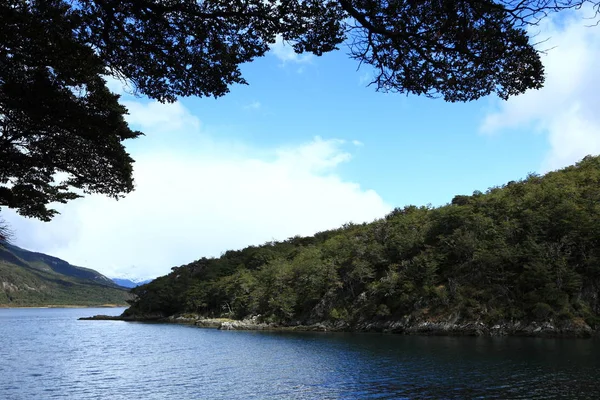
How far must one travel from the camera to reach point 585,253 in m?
63.9

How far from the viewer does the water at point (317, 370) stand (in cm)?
2734

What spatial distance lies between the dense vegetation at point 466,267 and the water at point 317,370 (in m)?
11.8

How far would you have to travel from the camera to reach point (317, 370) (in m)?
36.4

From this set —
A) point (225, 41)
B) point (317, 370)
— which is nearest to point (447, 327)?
point (317, 370)

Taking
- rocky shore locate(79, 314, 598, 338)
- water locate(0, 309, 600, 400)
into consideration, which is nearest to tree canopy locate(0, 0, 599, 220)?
water locate(0, 309, 600, 400)

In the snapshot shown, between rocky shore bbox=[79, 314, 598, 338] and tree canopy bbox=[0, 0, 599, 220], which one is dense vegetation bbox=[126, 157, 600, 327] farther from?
tree canopy bbox=[0, 0, 599, 220]

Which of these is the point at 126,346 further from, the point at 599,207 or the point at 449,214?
the point at 599,207

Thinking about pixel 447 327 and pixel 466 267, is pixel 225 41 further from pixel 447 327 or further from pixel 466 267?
pixel 466 267

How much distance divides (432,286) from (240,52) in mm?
66967

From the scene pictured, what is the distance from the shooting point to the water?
1077 inches

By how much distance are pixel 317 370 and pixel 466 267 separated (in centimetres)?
4557

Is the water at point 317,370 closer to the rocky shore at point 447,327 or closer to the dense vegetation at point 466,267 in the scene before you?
the rocky shore at point 447,327

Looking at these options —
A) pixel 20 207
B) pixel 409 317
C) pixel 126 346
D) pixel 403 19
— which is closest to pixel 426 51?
pixel 403 19

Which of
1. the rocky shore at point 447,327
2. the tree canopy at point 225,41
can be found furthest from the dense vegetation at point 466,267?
the tree canopy at point 225,41
